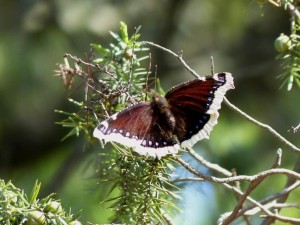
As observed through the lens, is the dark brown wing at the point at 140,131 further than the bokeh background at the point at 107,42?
No

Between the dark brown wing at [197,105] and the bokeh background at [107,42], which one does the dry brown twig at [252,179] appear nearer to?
the dark brown wing at [197,105]

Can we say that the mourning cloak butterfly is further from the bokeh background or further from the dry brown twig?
the bokeh background

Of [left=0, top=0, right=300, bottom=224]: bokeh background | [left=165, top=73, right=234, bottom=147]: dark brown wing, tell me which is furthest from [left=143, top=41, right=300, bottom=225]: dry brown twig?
[left=0, top=0, right=300, bottom=224]: bokeh background

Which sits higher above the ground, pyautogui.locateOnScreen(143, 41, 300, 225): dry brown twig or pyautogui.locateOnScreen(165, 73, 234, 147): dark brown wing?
pyautogui.locateOnScreen(165, 73, 234, 147): dark brown wing

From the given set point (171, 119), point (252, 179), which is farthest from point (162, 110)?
point (252, 179)

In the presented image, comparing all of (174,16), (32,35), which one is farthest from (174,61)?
(32,35)

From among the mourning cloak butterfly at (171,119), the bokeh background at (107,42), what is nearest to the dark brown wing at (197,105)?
the mourning cloak butterfly at (171,119)

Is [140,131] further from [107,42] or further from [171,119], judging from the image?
[107,42]
